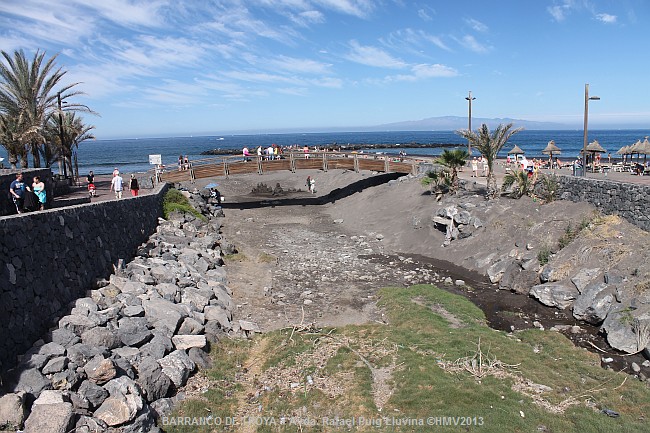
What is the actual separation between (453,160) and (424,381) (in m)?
22.2

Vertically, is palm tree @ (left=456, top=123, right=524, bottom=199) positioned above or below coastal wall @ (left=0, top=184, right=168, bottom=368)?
above

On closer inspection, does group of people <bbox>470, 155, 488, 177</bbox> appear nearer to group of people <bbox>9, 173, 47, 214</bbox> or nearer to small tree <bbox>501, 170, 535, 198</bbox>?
small tree <bbox>501, 170, 535, 198</bbox>

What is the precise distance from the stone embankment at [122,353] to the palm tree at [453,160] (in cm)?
1875

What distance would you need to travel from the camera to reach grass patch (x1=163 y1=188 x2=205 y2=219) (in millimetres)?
29669

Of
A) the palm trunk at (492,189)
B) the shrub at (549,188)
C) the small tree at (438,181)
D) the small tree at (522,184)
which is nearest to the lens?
the shrub at (549,188)

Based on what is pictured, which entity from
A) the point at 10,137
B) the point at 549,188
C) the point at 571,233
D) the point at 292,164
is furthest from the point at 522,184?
the point at 10,137

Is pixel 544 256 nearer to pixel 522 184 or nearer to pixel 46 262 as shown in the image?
pixel 522 184

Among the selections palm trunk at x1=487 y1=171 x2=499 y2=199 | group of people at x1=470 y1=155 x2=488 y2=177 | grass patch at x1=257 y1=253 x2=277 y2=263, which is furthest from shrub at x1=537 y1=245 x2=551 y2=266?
group of people at x1=470 y1=155 x2=488 y2=177

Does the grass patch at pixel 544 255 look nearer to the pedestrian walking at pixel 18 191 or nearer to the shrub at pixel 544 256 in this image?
the shrub at pixel 544 256

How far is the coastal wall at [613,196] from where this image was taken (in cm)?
1912

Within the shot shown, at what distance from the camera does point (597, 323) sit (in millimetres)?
15953

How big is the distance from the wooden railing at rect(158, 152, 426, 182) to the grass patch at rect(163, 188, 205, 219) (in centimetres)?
476

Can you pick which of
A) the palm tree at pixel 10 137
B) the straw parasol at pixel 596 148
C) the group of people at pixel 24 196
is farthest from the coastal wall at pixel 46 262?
the straw parasol at pixel 596 148

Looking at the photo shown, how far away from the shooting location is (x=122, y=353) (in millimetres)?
11289
